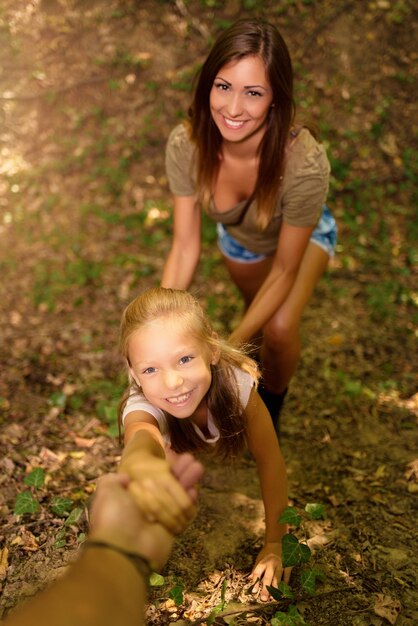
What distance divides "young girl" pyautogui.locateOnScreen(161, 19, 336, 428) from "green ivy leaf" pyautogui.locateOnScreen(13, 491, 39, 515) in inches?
48.1

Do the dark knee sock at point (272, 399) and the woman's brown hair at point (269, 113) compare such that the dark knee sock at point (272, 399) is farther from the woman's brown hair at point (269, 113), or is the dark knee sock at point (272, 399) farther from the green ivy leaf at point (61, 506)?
the green ivy leaf at point (61, 506)

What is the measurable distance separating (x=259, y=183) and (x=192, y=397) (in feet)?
4.34

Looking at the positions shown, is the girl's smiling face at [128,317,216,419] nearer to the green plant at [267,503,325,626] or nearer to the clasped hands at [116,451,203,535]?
the clasped hands at [116,451,203,535]

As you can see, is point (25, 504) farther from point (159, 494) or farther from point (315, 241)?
point (315, 241)

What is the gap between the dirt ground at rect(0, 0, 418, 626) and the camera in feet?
8.32

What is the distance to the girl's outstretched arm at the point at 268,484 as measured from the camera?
91.2 inches

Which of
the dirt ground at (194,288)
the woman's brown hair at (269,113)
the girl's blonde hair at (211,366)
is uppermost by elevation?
the woman's brown hair at (269,113)

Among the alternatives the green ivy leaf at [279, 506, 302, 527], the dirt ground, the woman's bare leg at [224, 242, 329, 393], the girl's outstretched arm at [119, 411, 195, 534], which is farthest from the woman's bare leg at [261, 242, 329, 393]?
the girl's outstretched arm at [119, 411, 195, 534]

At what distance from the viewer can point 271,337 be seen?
10.1 feet

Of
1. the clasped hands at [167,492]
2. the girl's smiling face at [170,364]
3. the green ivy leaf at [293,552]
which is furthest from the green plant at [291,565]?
the clasped hands at [167,492]

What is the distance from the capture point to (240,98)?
2611 millimetres

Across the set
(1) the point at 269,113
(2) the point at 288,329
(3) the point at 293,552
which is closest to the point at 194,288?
(2) the point at 288,329

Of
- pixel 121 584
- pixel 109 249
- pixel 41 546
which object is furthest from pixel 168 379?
pixel 109 249

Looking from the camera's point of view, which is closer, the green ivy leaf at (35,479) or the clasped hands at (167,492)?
the clasped hands at (167,492)
